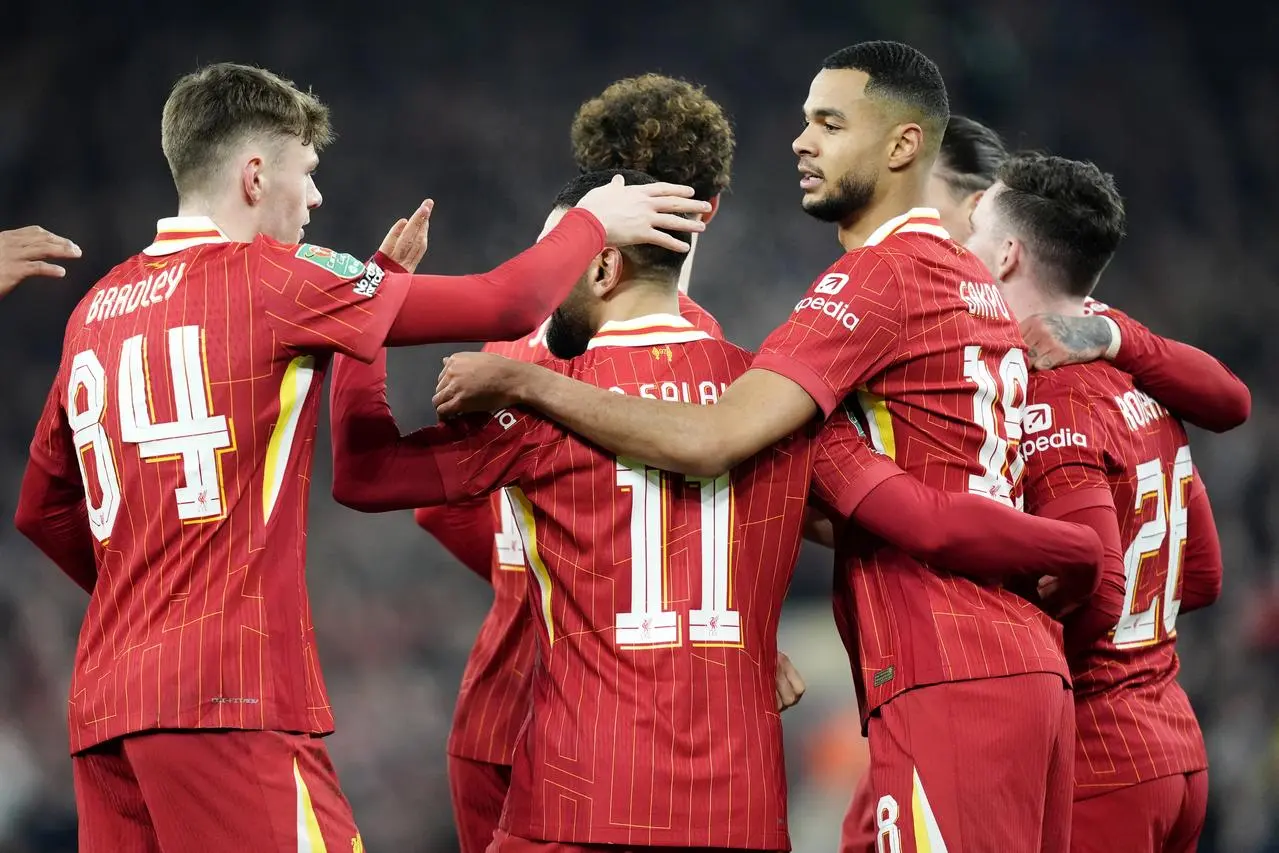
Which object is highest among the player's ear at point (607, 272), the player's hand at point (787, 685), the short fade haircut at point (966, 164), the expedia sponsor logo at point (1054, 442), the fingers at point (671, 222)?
the short fade haircut at point (966, 164)

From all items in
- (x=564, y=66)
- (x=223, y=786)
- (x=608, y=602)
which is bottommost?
(x=223, y=786)

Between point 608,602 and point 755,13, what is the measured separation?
6.83 meters

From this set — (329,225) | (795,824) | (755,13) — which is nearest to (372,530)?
(329,225)

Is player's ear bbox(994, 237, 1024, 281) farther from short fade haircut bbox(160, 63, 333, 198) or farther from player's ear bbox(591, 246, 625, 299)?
short fade haircut bbox(160, 63, 333, 198)

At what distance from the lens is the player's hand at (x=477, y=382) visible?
2803mm

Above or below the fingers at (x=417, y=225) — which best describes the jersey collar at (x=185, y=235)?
below

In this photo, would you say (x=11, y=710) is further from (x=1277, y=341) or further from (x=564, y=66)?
(x=1277, y=341)

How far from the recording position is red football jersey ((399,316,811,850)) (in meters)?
2.72

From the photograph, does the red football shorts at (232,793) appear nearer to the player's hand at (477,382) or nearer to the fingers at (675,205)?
the player's hand at (477,382)

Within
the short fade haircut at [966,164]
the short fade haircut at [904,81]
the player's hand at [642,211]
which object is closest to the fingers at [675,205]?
the player's hand at [642,211]

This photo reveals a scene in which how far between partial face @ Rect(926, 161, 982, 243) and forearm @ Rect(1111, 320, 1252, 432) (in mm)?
1012

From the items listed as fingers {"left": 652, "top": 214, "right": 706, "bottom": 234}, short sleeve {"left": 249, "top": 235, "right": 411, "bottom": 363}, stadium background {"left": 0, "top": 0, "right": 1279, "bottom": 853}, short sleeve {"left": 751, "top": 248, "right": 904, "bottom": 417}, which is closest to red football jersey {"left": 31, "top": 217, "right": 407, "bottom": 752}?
short sleeve {"left": 249, "top": 235, "right": 411, "bottom": 363}

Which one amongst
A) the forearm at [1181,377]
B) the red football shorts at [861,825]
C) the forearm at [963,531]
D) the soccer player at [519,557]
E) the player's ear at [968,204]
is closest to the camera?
the forearm at [963,531]

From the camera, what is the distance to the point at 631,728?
2.72 metres
